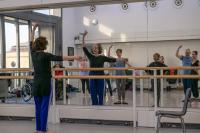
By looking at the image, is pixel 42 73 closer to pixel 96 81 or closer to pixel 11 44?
pixel 96 81

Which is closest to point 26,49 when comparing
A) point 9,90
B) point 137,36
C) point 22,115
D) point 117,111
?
point 137,36

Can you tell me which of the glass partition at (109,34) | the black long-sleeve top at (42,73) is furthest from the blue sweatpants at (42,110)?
the glass partition at (109,34)

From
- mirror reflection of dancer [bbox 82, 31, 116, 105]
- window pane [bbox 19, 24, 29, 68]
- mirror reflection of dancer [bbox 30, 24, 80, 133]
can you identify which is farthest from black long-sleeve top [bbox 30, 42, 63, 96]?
window pane [bbox 19, 24, 29, 68]

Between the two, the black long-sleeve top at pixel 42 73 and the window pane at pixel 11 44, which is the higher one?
the window pane at pixel 11 44

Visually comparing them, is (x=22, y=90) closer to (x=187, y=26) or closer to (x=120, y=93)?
(x=120, y=93)

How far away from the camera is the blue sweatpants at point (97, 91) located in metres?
7.32

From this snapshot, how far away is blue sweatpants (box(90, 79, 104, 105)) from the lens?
288 inches

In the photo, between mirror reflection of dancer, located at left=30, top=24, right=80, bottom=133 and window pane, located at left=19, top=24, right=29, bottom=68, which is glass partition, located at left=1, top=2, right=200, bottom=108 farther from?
mirror reflection of dancer, located at left=30, top=24, right=80, bottom=133

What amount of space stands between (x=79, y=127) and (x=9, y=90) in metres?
2.81

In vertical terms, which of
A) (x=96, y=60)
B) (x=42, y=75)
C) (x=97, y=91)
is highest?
(x=96, y=60)

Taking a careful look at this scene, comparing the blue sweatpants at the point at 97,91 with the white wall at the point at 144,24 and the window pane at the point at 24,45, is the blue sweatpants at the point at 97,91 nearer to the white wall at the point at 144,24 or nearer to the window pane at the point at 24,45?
the white wall at the point at 144,24

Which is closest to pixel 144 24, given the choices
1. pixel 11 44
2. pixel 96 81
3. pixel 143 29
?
pixel 143 29

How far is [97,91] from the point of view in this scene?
7.36m

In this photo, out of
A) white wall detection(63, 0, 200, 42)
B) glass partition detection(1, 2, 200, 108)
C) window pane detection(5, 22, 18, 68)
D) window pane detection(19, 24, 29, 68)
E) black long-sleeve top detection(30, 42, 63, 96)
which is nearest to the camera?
black long-sleeve top detection(30, 42, 63, 96)
